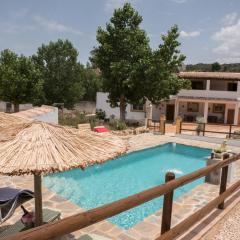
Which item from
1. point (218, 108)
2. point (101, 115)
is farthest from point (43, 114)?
point (218, 108)

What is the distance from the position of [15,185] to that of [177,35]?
21.3 m

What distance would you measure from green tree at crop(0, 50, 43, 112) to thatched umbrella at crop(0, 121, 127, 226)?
28.1 metres

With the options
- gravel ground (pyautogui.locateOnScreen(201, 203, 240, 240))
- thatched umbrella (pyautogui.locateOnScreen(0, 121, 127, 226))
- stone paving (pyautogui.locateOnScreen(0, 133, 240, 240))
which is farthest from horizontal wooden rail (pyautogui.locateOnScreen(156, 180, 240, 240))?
thatched umbrella (pyautogui.locateOnScreen(0, 121, 127, 226))

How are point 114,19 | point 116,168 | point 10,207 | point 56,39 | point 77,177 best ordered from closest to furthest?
point 10,207, point 77,177, point 116,168, point 114,19, point 56,39

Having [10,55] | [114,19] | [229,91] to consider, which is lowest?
[229,91]

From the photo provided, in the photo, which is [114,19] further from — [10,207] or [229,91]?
[10,207]

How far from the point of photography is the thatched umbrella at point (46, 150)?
4.32 meters

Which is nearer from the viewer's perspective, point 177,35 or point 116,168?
point 116,168

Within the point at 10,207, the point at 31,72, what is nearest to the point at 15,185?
the point at 10,207

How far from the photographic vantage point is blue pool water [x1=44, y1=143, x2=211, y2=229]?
10401 mm

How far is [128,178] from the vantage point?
14125mm

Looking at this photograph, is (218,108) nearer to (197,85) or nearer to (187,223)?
(197,85)

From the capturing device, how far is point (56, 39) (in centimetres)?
4578

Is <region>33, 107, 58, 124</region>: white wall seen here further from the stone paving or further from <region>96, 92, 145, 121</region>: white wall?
<region>96, 92, 145, 121</region>: white wall
